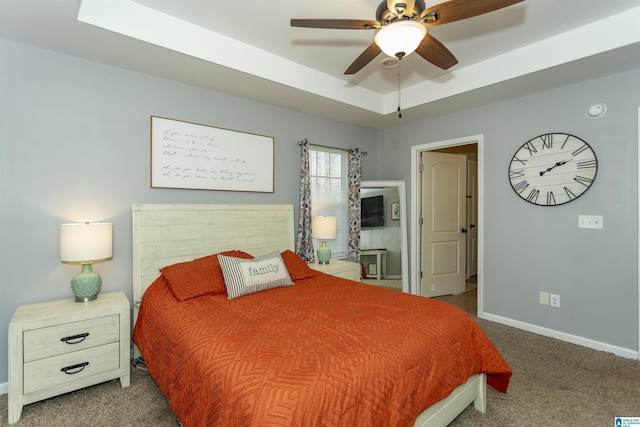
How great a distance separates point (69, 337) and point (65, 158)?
51.4 inches

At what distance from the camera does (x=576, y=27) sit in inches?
98.6

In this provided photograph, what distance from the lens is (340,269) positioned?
3.50 meters

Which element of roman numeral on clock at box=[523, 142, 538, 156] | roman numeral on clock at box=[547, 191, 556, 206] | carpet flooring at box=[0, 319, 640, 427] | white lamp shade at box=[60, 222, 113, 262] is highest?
roman numeral on clock at box=[523, 142, 538, 156]

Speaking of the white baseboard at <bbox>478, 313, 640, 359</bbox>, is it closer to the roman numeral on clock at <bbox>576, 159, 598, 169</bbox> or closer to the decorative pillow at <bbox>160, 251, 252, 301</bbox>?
the roman numeral on clock at <bbox>576, 159, 598, 169</bbox>

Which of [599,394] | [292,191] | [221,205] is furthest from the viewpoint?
[292,191]

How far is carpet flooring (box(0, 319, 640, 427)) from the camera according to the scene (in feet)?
6.34

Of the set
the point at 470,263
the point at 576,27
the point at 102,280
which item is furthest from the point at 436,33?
the point at 470,263

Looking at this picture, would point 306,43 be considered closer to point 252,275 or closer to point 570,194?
point 252,275

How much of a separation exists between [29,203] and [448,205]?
15.1ft

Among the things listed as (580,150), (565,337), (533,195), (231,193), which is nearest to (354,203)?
(231,193)

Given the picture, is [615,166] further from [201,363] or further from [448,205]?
[201,363]

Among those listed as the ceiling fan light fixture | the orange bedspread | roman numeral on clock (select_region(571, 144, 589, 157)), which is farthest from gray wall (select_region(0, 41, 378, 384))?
roman numeral on clock (select_region(571, 144, 589, 157))

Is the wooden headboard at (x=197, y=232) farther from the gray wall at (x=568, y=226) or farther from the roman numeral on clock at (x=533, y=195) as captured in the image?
the roman numeral on clock at (x=533, y=195)

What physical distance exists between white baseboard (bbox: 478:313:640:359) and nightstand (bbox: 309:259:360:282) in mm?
1543
